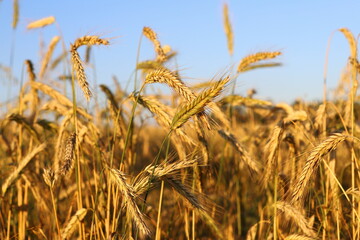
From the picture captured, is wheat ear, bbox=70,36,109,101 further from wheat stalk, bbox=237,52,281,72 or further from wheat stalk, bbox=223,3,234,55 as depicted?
wheat stalk, bbox=223,3,234,55

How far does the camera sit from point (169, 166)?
7.04 feet

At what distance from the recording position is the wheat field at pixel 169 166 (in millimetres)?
2170

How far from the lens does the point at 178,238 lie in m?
3.75

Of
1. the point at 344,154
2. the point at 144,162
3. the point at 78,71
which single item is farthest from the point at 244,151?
the point at 144,162

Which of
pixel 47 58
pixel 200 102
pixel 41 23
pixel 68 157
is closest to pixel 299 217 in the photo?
pixel 200 102

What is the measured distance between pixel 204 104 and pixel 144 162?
5.22 metres

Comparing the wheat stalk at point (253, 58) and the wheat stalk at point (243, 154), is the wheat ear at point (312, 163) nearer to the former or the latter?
the wheat stalk at point (243, 154)

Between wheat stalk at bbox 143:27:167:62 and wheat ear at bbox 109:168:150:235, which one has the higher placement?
wheat stalk at bbox 143:27:167:62

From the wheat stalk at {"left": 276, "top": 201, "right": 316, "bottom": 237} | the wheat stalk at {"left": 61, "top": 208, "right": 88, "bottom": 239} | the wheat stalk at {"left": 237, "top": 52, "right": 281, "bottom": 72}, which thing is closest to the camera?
the wheat stalk at {"left": 276, "top": 201, "right": 316, "bottom": 237}

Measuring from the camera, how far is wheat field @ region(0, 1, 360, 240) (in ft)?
7.12

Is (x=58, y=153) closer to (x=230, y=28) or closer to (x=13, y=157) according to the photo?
(x=13, y=157)

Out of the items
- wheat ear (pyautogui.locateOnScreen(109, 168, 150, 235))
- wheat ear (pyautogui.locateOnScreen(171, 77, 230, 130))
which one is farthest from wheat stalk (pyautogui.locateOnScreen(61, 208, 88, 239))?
wheat ear (pyautogui.locateOnScreen(171, 77, 230, 130))

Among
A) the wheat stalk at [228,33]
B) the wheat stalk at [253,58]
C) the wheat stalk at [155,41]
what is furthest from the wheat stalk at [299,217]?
the wheat stalk at [228,33]

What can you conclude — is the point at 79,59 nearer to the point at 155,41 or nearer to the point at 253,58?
the point at 155,41
